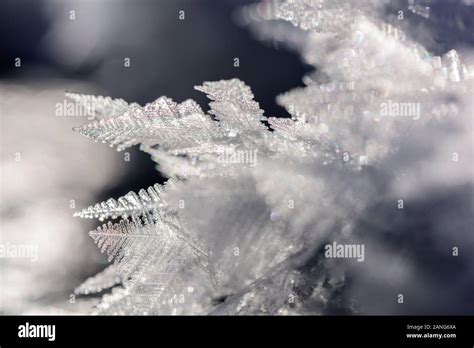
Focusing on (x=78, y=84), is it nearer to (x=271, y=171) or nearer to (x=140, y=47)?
(x=140, y=47)

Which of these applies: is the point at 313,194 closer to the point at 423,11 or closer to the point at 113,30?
the point at 423,11

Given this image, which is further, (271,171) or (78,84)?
(78,84)

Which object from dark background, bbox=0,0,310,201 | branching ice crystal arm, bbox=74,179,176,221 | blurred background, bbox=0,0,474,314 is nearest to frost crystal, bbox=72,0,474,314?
branching ice crystal arm, bbox=74,179,176,221

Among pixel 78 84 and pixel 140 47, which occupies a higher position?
pixel 140 47

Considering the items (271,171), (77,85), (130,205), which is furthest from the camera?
(77,85)

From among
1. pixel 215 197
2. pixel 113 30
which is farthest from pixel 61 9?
pixel 215 197

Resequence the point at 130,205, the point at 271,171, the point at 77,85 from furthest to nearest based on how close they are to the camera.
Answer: the point at 77,85 < the point at 271,171 < the point at 130,205

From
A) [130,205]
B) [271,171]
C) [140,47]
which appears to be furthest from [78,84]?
[271,171]

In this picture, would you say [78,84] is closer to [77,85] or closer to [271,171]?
[77,85]

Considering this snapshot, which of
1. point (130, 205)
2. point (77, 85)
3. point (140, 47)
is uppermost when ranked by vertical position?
point (140, 47)
